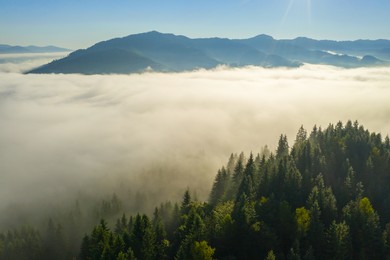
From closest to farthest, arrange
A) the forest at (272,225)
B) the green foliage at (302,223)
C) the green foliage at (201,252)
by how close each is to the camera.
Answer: the green foliage at (201,252), the forest at (272,225), the green foliage at (302,223)

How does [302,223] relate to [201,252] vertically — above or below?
above

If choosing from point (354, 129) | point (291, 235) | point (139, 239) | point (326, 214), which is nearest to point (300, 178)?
point (326, 214)

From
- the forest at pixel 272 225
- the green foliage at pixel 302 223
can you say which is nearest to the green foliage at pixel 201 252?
the forest at pixel 272 225

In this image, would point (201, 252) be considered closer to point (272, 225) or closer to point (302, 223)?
point (272, 225)

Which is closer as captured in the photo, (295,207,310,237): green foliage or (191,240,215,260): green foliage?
(191,240,215,260): green foliage

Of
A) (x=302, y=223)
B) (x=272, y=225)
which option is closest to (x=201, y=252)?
(x=272, y=225)

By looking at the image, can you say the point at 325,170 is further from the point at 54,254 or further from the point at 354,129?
the point at 54,254

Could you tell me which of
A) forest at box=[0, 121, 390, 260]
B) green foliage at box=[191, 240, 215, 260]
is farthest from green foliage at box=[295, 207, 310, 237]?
green foliage at box=[191, 240, 215, 260]

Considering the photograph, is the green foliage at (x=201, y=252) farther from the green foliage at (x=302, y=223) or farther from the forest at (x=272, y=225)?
the green foliage at (x=302, y=223)

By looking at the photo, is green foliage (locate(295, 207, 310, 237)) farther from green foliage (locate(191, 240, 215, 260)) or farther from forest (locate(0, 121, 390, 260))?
green foliage (locate(191, 240, 215, 260))
